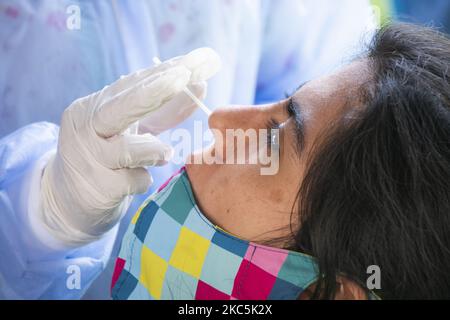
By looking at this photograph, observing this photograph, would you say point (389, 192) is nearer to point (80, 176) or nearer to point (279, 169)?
point (279, 169)

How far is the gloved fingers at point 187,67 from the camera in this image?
0.90 meters

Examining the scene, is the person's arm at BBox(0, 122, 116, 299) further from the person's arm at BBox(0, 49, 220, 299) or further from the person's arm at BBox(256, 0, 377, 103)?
the person's arm at BBox(256, 0, 377, 103)

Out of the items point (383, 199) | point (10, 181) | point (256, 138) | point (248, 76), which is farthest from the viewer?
point (248, 76)

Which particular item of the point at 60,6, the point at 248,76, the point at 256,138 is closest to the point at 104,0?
the point at 60,6

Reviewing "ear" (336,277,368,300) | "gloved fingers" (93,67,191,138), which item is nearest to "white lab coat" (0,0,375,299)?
"gloved fingers" (93,67,191,138)

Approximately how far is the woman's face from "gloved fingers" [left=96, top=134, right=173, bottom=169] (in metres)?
0.11

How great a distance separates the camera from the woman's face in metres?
→ 0.76

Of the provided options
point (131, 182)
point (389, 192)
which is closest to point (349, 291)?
point (389, 192)

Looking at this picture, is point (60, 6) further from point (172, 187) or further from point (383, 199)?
point (383, 199)

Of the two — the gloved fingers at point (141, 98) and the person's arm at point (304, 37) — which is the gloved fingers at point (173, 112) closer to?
the gloved fingers at point (141, 98)

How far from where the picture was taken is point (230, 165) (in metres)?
0.84

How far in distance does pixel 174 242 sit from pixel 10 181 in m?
0.39

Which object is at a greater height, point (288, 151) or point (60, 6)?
point (60, 6)

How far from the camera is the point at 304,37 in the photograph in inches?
52.7
